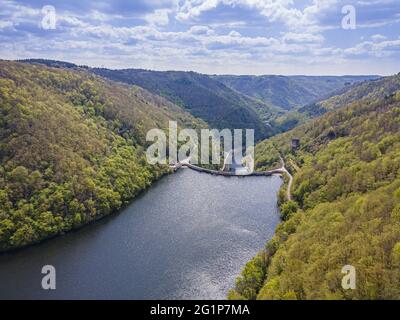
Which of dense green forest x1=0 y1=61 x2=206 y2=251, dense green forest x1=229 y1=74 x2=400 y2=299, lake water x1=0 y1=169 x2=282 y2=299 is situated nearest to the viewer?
dense green forest x1=229 y1=74 x2=400 y2=299

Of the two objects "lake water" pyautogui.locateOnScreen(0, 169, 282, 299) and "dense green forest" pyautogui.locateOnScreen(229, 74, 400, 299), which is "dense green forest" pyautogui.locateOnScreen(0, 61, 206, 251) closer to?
"lake water" pyautogui.locateOnScreen(0, 169, 282, 299)

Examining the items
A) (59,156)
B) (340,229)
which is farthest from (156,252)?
(59,156)

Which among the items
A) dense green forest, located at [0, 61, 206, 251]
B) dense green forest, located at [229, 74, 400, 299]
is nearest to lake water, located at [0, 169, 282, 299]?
dense green forest, located at [0, 61, 206, 251]

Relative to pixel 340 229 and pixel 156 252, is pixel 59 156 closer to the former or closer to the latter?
pixel 156 252

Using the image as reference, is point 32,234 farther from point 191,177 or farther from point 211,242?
point 191,177

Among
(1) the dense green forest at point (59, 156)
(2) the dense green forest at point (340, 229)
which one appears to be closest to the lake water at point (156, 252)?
(1) the dense green forest at point (59, 156)
